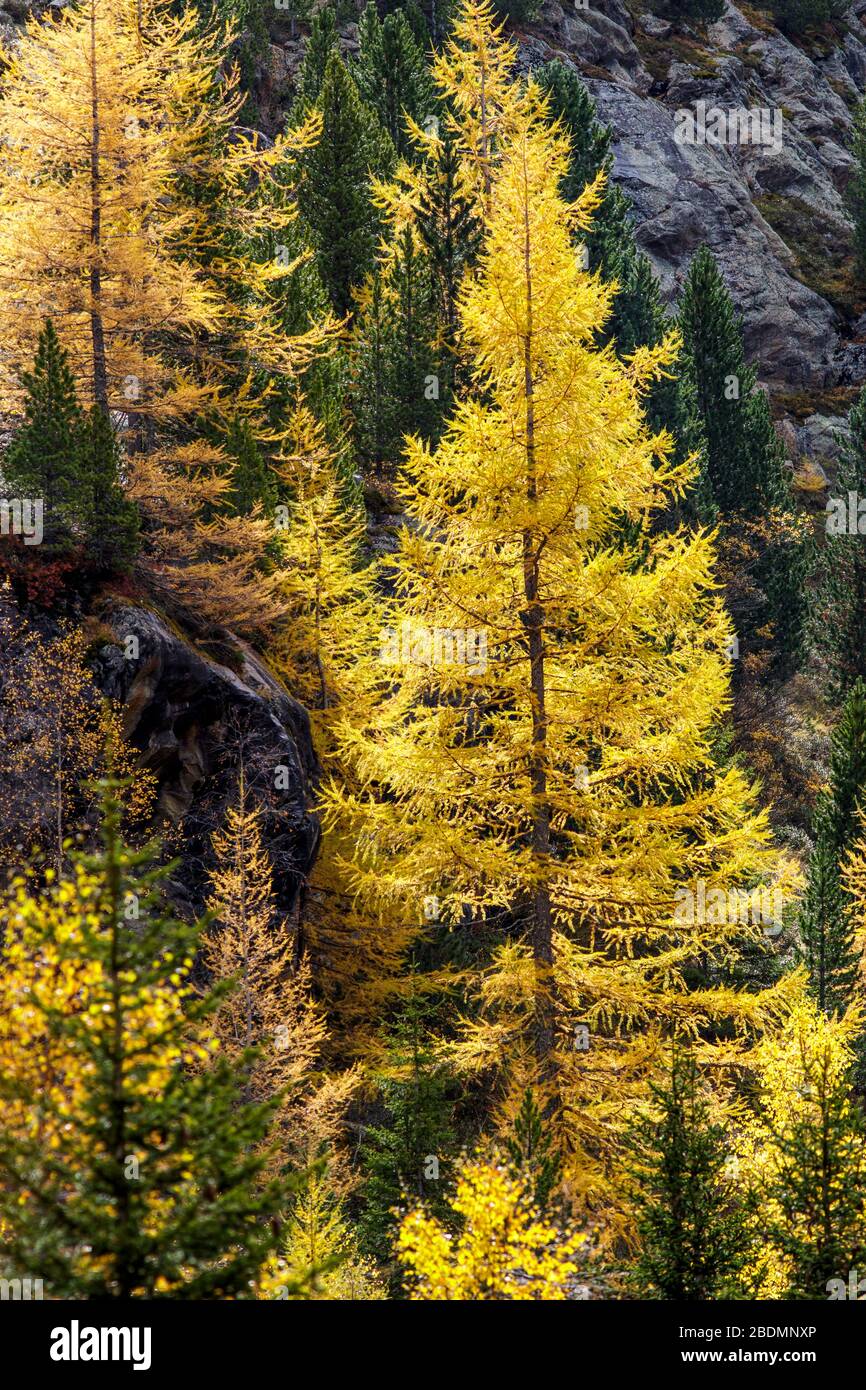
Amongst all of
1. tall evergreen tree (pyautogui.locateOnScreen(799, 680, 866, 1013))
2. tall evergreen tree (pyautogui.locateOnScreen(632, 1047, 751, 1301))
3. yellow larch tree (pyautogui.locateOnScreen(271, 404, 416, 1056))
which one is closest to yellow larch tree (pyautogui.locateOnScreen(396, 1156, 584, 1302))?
tall evergreen tree (pyautogui.locateOnScreen(632, 1047, 751, 1301))

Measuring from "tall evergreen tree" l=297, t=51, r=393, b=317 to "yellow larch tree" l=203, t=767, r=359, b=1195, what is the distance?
21.4m

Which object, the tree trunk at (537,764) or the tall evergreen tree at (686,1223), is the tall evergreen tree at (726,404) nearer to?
the tree trunk at (537,764)

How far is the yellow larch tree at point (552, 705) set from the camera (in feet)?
51.8

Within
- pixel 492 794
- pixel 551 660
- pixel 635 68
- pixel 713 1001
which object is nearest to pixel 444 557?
pixel 551 660

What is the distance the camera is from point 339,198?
3681 centimetres

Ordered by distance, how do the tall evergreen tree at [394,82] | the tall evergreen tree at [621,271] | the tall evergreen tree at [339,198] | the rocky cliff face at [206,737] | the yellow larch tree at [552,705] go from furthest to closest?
the tall evergreen tree at [394,82] < the tall evergreen tree at [621,271] < the tall evergreen tree at [339,198] < the rocky cliff face at [206,737] < the yellow larch tree at [552,705]

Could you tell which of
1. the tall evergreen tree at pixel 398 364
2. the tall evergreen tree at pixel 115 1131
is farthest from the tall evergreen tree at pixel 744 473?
the tall evergreen tree at pixel 115 1131

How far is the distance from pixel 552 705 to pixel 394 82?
3900cm

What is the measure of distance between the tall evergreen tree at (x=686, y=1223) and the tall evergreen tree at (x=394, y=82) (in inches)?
1660

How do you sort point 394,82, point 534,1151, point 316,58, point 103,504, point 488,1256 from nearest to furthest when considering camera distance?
point 488,1256 → point 534,1151 → point 103,504 → point 316,58 → point 394,82

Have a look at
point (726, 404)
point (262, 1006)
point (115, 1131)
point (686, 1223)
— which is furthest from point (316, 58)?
point (115, 1131)

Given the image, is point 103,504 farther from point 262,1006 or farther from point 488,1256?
point 488,1256

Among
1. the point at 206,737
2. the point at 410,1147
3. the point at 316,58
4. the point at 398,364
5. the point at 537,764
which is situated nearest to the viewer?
the point at 537,764

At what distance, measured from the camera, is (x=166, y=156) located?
21297mm
